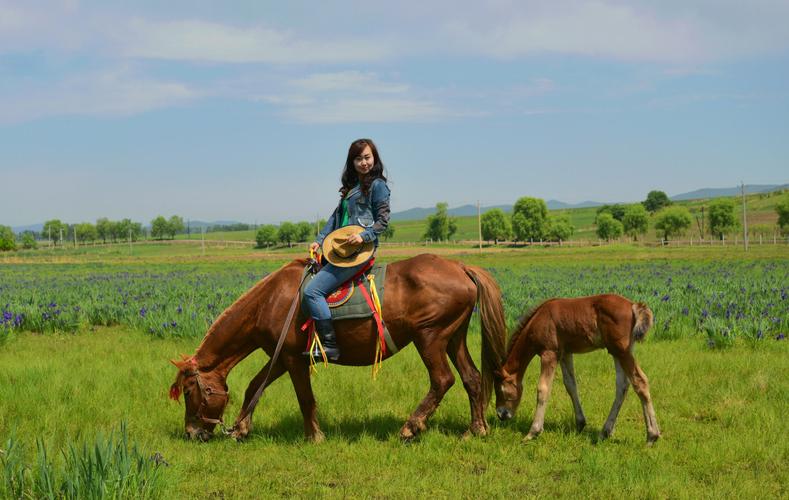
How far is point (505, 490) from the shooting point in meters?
4.96

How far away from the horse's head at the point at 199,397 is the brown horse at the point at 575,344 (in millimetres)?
3055

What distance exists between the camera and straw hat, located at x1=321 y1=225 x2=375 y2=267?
6.21 m

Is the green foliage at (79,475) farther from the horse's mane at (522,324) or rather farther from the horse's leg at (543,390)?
the horse's mane at (522,324)

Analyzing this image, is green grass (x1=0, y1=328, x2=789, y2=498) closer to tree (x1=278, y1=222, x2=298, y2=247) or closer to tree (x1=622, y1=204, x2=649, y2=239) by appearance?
tree (x1=622, y1=204, x2=649, y2=239)

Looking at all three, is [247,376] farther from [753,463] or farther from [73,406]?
[753,463]

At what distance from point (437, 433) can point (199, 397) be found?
2580 mm

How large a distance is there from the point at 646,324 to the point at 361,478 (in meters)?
3.02

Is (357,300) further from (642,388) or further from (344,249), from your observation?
(642,388)

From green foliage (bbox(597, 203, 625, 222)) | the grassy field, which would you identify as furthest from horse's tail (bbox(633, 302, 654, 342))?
green foliage (bbox(597, 203, 625, 222))

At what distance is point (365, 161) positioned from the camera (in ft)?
20.6

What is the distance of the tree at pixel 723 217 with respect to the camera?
10519 cm

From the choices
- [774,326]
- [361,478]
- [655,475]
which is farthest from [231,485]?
[774,326]

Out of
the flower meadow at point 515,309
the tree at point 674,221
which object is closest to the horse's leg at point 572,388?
the flower meadow at point 515,309

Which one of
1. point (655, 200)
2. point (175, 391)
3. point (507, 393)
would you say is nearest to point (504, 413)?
point (507, 393)
